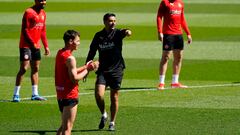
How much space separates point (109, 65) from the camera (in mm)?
16922

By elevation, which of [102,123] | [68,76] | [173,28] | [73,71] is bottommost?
[102,123]

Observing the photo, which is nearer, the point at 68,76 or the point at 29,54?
the point at 68,76

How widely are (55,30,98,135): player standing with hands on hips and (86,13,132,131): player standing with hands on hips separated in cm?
240

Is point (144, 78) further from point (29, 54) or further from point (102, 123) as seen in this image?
point (102, 123)

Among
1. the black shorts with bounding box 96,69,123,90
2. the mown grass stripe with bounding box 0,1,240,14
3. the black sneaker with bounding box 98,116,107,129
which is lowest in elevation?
the mown grass stripe with bounding box 0,1,240,14

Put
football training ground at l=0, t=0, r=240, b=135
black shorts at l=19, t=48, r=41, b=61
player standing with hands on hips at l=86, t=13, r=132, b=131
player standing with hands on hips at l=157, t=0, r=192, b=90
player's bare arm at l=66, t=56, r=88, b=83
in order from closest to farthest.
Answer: player's bare arm at l=66, t=56, r=88, b=83 < player standing with hands on hips at l=86, t=13, r=132, b=131 < football training ground at l=0, t=0, r=240, b=135 < black shorts at l=19, t=48, r=41, b=61 < player standing with hands on hips at l=157, t=0, r=192, b=90

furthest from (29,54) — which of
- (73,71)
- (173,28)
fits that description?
(73,71)

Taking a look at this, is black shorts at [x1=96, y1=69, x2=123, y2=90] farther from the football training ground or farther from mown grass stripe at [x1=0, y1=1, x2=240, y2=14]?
mown grass stripe at [x1=0, y1=1, x2=240, y2=14]

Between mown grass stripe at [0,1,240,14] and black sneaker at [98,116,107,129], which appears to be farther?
mown grass stripe at [0,1,240,14]

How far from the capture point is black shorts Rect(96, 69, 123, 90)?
16.8 meters

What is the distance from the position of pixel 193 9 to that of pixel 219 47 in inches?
439

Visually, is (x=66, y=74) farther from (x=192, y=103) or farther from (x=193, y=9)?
(x=193, y=9)

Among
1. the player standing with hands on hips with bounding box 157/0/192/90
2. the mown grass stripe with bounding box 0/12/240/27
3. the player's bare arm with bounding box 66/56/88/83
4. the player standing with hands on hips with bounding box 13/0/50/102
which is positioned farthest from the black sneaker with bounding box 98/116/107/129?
the mown grass stripe with bounding box 0/12/240/27

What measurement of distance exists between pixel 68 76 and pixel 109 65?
8.90 feet
